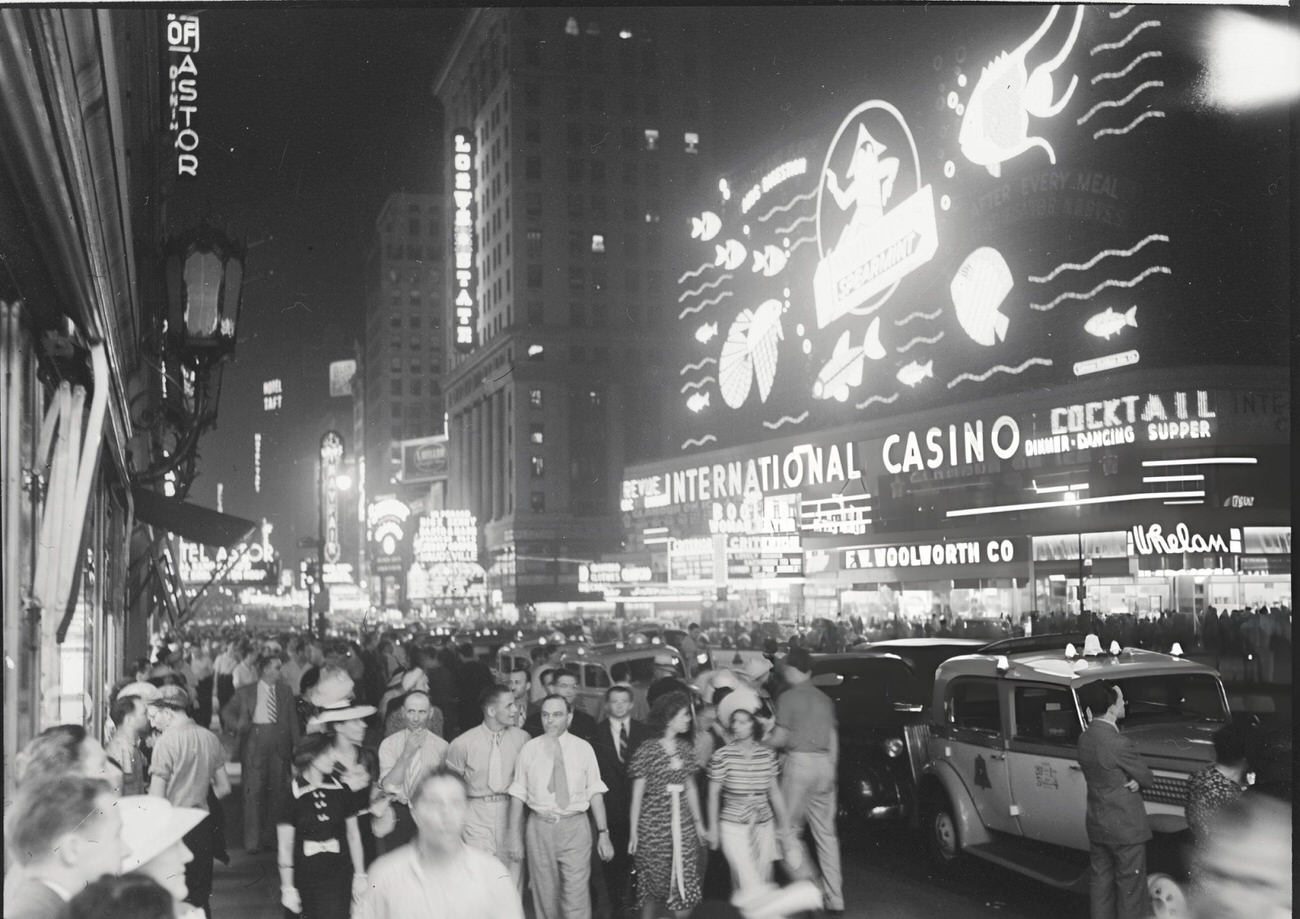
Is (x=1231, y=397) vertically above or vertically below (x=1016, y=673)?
above

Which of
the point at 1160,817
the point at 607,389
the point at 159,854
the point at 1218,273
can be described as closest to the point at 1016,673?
the point at 1160,817

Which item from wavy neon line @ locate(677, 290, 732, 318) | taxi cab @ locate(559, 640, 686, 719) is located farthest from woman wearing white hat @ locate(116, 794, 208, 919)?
wavy neon line @ locate(677, 290, 732, 318)

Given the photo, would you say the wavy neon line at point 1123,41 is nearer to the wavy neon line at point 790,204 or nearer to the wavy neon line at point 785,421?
the wavy neon line at point 790,204

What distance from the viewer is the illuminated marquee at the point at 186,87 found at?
506 inches

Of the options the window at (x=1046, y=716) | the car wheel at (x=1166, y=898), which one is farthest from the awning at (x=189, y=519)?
the car wheel at (x=1166, y=898)

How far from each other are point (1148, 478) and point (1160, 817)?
41079 millimetres

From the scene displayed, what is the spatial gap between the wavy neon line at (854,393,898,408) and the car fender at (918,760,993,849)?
5642 centimetres

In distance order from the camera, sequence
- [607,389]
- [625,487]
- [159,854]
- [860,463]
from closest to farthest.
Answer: [159,854], [860,463], [625,487], [607,389]

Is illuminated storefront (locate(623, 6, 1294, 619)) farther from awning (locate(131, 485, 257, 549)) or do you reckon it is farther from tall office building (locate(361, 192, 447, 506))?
tall office building (locate(361, 192, 447, 506))

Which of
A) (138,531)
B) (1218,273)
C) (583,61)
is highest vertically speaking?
(583,61)

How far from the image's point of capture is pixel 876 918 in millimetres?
9797

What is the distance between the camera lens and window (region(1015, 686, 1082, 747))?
973 centimetres

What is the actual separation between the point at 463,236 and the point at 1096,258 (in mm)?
71774

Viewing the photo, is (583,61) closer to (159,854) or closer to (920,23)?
(920,23)
